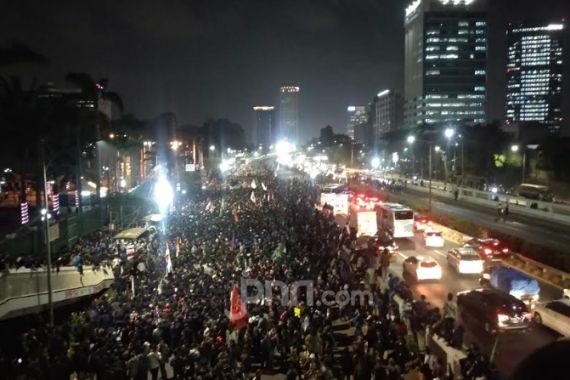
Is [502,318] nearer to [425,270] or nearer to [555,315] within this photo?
[555,315]

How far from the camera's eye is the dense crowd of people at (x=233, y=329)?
1089 centimetres

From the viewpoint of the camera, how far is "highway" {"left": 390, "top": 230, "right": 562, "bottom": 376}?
43.4 ft

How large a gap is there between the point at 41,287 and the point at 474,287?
15.4m

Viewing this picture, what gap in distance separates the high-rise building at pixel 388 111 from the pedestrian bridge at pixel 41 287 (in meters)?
153

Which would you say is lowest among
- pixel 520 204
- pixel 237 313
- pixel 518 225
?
pixel 518 225

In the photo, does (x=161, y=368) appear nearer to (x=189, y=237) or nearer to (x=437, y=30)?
(x=189, y=237)

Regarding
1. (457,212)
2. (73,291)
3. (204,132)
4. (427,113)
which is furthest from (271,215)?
(427,113)

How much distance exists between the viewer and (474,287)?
67.8 feet

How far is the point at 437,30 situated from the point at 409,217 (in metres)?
122

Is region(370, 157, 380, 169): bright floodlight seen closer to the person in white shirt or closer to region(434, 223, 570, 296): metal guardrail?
region(434, 223, 570, 296): metal guardrail

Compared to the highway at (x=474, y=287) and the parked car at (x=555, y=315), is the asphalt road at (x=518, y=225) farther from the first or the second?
the parked car at (x=555, y=315)

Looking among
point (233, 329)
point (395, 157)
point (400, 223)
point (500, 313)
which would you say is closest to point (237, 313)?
point (233, 329)

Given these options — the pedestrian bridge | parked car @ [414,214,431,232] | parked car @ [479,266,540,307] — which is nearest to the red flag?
parked car @ [479,266,540,307]

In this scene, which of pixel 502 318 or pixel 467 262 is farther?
pixel 467 262
